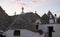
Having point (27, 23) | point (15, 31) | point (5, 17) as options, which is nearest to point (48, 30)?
point (27, 23)

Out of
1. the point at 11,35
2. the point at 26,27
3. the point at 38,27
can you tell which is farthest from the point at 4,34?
the point at 38,27

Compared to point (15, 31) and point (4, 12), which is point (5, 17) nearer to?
point (4, 12)

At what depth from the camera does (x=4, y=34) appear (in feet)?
91.2

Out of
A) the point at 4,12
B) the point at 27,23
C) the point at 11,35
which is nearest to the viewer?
the point at 11,35

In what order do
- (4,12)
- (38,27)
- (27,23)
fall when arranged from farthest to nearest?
(4,12), (38,27), (27,23)

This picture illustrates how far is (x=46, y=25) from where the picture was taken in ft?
99.5

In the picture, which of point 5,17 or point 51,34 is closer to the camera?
point 51,34

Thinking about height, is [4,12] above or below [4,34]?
above

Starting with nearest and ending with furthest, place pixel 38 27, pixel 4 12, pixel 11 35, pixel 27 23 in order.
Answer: pixel 11 35
pixel 27 23
pixel 38 27
pixel 4 12

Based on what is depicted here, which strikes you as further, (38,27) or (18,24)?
(38,27)

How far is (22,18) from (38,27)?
355cm

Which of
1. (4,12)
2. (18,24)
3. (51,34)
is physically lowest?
(51,34)

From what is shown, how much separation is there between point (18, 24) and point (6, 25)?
4112 mm

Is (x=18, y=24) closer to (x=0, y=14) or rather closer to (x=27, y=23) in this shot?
(x=27, y=23)
